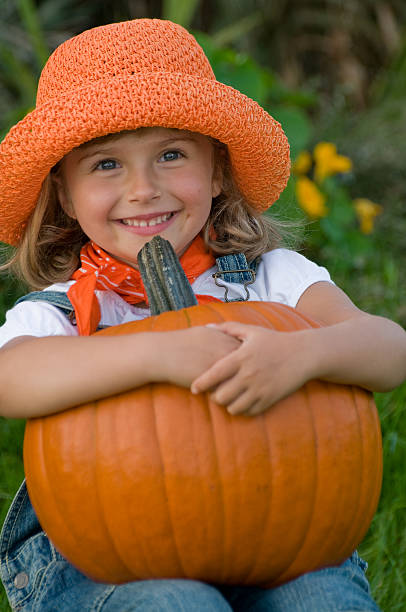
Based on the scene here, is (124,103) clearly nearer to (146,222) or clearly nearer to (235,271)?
(146,222)

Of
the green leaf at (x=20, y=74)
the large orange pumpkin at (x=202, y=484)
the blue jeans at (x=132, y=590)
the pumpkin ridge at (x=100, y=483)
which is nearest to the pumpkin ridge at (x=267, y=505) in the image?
the large orange pumpkin at (x=202, y=484)

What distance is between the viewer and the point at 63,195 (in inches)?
88.1

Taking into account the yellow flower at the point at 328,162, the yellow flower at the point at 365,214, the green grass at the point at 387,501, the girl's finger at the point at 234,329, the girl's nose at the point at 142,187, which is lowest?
the green grass at the point at 387,501

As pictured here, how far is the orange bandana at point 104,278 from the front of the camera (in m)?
1.99

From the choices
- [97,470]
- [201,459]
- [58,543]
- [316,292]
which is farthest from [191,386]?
[316,292]

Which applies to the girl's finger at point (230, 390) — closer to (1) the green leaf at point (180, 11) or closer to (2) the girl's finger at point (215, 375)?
(2) the girl's finger at point (215, 375)

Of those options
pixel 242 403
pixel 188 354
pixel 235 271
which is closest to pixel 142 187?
pixel 235 271

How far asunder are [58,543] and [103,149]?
1002 mm

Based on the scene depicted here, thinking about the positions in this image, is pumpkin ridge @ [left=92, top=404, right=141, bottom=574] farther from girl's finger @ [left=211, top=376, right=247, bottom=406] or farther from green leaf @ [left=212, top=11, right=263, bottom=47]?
green leaf @ [left=212, top=11, right=263, bottom=47]

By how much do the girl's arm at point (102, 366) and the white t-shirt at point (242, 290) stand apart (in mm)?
316

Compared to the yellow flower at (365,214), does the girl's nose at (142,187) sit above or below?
above

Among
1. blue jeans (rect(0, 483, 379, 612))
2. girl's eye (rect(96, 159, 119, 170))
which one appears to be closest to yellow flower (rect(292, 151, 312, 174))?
girl's eye (rect(96, 159, 119, 170))

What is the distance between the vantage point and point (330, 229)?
187 inches

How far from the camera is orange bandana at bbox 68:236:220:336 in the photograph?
1989mm
